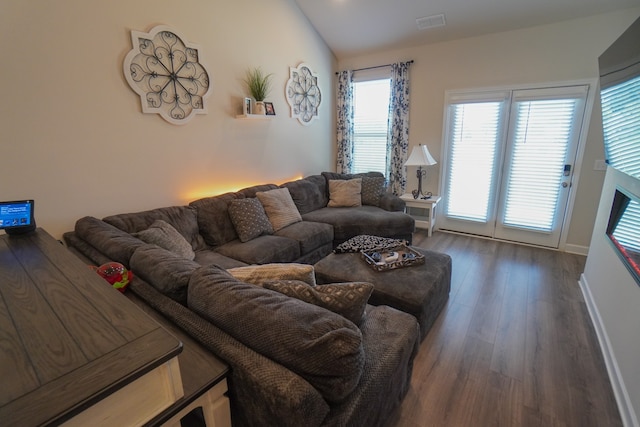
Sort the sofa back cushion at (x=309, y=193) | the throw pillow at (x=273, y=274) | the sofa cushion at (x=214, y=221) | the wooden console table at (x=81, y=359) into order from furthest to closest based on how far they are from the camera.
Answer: the sofa back cushion at (x=309, y=193) < the sofa cushion at (x=214, y=221) < the throw pillow at (x=273, y=274) < the wooden console table at (x=81, y=359)

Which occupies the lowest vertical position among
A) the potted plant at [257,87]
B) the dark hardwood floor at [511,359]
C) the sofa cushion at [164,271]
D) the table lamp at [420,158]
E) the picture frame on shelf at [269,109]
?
the dark hardwood floor at [511,359]

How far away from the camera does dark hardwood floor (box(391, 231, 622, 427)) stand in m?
1.60

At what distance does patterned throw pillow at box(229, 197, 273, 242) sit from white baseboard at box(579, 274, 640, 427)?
2.76m

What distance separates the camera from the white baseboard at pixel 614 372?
1.52 metres

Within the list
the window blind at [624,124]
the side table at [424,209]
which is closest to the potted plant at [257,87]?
the side table at [424,209]

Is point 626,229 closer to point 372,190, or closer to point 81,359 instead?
point 372,190

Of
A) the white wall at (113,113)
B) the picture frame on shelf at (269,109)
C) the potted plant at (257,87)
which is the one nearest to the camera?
the white wall at (113,113)

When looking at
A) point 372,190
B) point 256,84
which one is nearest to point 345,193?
point 372,190

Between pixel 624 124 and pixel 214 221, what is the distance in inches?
122

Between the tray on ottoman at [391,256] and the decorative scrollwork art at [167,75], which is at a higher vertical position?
the decorative scrollwork art at [167,75]

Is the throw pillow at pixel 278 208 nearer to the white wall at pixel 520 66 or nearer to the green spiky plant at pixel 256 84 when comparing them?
the green spiky plant at pixel 256 84

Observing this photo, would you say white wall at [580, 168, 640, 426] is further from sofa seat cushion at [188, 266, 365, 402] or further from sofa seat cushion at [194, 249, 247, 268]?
sofa seat cushion at [194, 249, 247, 268]

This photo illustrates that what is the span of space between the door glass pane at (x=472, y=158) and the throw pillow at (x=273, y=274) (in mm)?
3440

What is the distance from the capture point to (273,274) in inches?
59.5
